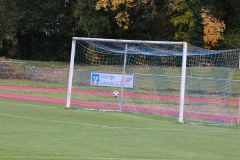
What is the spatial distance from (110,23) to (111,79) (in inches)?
1101

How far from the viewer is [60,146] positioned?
1359 centimetres

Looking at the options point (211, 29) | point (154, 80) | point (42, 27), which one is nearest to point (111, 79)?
point (154, 80)

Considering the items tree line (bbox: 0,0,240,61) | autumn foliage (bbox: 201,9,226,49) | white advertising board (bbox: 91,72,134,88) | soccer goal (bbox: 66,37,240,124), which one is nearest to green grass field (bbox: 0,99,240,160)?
soccer goal (bbox: 66,37,240,124)

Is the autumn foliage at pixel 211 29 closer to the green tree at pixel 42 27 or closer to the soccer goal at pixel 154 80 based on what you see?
the green tree at pixel 42 27

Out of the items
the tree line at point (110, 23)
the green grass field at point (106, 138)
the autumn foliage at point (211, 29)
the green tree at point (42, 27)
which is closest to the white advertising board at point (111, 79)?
the green grass field at point (106, 138)

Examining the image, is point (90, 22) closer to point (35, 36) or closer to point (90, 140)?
point (35, 36)

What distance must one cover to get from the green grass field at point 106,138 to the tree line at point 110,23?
2932cm

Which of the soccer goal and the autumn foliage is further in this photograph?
the autumn foliage

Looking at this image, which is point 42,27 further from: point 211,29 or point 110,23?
point 211,29

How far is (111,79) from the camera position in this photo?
25609 mm

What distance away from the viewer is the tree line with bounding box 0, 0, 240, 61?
50.3m

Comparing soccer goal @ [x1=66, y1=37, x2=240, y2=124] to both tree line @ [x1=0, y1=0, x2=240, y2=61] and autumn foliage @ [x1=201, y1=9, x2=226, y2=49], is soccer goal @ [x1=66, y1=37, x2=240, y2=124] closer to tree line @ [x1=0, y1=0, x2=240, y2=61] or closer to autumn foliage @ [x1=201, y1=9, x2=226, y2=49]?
autumn foliage @ [x1=201, y1=9, x2=226, y2=49]

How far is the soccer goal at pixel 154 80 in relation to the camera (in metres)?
24.3

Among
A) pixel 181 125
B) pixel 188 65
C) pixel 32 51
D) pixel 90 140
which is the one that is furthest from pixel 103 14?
pixel 90 140
